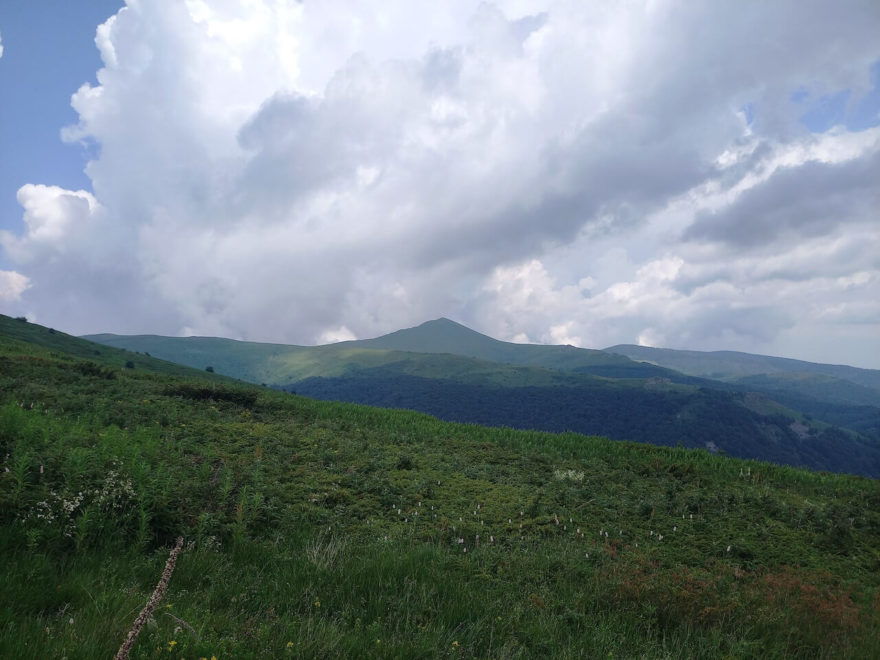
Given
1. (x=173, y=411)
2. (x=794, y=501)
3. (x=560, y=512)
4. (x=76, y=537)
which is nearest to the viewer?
(x=76, y=537)

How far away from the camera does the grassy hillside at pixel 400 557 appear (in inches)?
181

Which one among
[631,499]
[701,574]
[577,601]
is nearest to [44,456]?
[577,601]

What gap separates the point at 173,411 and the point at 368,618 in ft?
60.1

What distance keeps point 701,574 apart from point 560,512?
3.94 m

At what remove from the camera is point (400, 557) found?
693 cm

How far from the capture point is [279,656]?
4082mm

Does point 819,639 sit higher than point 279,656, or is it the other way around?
point 279,656

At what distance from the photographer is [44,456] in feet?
26.2

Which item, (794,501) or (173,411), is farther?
(173,411)

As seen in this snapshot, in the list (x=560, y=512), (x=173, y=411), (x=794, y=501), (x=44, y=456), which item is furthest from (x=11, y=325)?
(x=794, y=501)

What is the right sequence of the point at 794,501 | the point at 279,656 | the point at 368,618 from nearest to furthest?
the point at 279,656
the point at 368,618
the point at 794,501

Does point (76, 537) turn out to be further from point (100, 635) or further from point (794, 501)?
point (794, 501)

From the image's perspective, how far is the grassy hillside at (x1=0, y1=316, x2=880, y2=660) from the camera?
4586mm

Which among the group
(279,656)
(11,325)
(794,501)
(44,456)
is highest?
(11,325)
